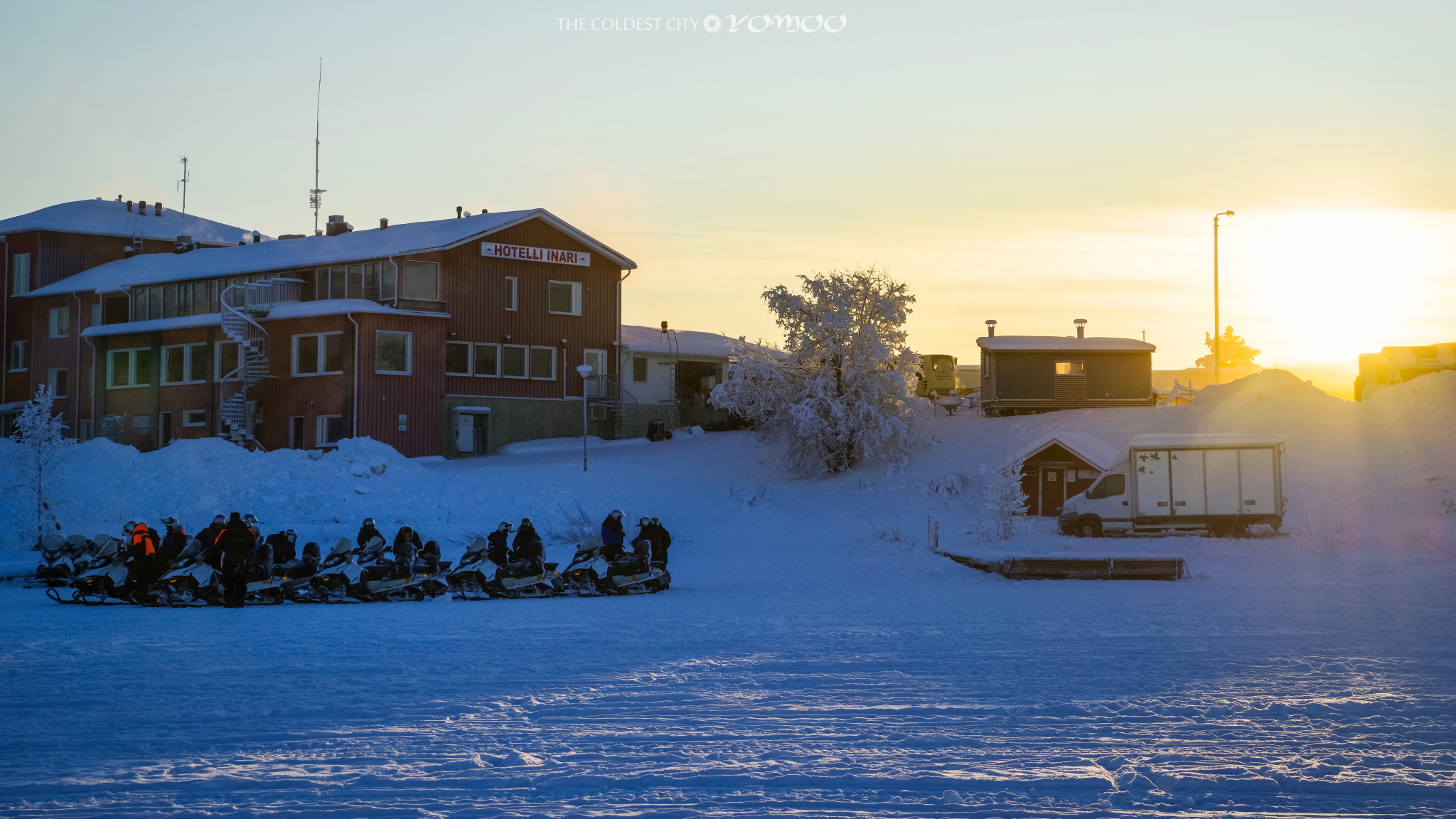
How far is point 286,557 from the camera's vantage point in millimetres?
20469

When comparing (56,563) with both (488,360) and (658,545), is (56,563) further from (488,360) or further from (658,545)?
(488,360)

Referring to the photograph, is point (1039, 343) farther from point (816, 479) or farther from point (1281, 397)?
point (816, 479)

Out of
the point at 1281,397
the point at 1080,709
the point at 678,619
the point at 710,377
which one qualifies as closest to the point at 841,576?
the point at 678,619

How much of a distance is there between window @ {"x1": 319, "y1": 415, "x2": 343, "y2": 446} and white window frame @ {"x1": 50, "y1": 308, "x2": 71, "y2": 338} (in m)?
17.6

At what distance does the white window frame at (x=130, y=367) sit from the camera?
4841 centimetres

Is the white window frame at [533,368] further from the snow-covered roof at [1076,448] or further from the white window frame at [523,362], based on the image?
the snow-covered roof at [1076,448]

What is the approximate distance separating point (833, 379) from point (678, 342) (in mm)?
16758

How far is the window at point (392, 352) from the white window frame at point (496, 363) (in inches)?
112

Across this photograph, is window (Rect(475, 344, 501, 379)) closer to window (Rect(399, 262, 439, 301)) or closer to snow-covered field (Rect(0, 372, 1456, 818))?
window (Rect(399, 262, 439, 301))

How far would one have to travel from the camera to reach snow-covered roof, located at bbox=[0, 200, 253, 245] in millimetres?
55594

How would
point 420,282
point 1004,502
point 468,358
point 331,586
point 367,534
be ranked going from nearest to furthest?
point 331,586
point 367,534
point 1004,502
point 420,282
point 468,358

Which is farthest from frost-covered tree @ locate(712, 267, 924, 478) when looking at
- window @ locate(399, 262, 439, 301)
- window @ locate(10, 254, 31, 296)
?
window @ locate(10, 254, 31, 296)

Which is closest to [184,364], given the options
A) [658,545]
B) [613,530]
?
[613,530]

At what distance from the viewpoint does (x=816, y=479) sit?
3947cm
